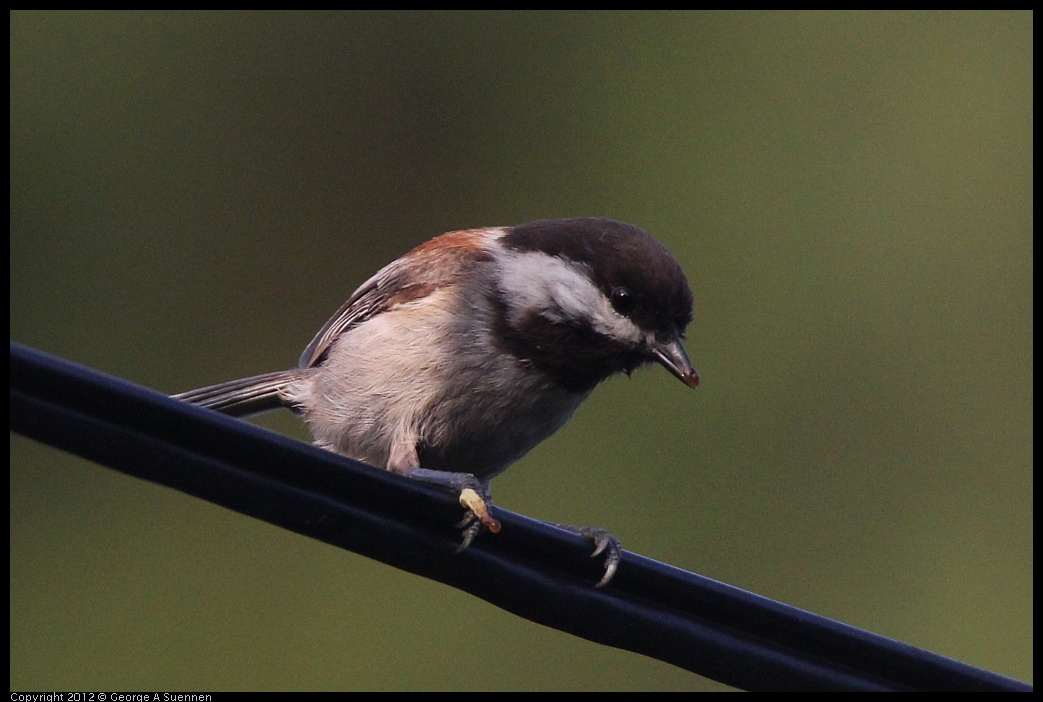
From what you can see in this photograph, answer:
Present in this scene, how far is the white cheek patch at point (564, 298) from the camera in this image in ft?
13.0

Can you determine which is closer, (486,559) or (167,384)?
(486,559)

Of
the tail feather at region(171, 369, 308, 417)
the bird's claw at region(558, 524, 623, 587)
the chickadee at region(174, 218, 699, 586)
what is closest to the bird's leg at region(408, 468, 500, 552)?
the bird's claw at region(558, 524, 623, 587)

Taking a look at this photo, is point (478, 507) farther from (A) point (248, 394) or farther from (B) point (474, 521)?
(A) point (248, 394)

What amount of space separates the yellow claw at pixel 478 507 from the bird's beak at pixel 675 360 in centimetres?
110

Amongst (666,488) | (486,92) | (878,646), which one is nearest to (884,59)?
(486,92)

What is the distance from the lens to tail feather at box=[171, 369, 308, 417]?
15.0 feet

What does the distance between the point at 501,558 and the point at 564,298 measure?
138 cm

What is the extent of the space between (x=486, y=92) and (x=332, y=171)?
153 centimetres

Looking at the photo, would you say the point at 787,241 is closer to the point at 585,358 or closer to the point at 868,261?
the point at 868,261

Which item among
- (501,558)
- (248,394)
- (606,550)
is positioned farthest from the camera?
(248,394)

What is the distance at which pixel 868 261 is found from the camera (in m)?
8.35

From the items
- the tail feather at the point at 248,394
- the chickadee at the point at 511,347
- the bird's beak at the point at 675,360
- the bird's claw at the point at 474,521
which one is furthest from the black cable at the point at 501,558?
the tail feather at the point at 248,394

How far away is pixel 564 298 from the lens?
156 inches

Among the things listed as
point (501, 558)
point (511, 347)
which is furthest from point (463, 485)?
point (511, 347)
